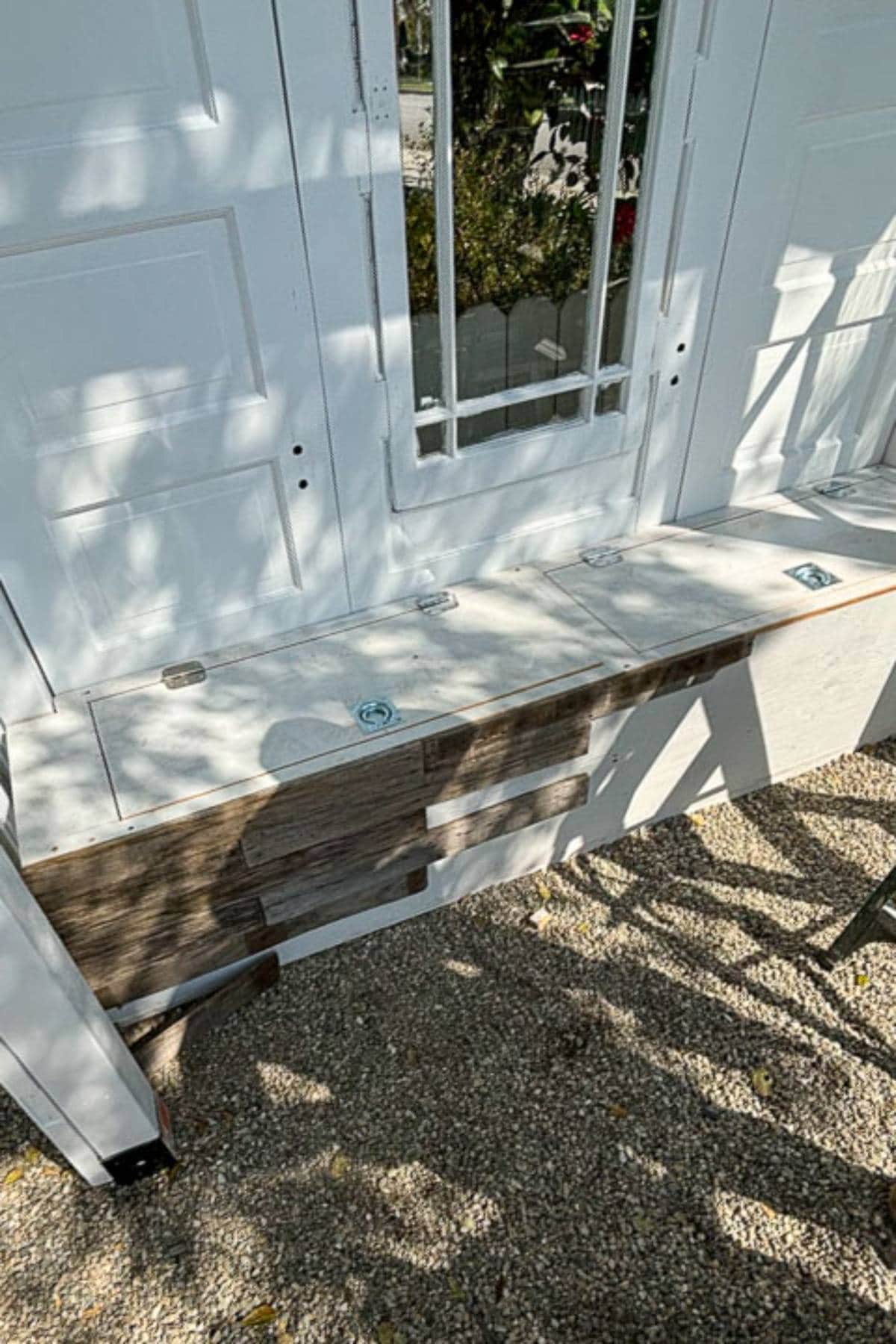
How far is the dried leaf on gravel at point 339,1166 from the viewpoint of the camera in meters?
2.14

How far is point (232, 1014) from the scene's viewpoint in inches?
96.0

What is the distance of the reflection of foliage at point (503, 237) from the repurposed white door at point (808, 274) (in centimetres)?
42

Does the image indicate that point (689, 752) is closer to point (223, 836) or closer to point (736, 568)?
Answer: point (736, 568)

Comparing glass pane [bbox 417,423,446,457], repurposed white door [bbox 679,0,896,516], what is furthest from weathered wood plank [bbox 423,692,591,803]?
repurposed white door [bbox 679,0,896,516]

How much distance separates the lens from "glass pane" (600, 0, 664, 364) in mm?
2053

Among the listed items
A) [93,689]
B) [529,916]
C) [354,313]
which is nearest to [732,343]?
[354,313]

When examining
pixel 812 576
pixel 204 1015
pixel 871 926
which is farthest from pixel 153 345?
pixel 871 926

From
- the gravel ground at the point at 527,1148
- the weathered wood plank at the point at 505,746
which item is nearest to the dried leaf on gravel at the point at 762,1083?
the gravel ground at the point at 527,1148

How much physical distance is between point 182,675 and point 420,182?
4.59ft

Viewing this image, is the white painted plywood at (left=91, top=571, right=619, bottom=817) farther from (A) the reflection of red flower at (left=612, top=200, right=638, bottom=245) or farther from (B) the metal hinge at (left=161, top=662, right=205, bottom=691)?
(A) the reflection of red flower at (left=612, top=200, right=638, bottom=245)

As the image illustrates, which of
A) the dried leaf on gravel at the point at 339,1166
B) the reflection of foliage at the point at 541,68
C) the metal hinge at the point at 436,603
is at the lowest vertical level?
the dried leaf on gravel at the point at 339,1166

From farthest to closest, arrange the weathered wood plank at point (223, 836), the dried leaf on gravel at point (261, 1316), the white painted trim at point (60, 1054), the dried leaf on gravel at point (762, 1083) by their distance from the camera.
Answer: the dried leaf on gravel at point (762, 1083) → the weathered wood plank at point (223, 836) → the dried leaf on gravel at point (261, 1316) → the white painted trim at point (60, 1054)

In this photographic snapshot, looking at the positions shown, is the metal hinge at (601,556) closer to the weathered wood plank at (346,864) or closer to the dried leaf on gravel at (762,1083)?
the weathered wood plank at (346,864)

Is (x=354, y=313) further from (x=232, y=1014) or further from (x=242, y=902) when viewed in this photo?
(x=232, y=1014)
